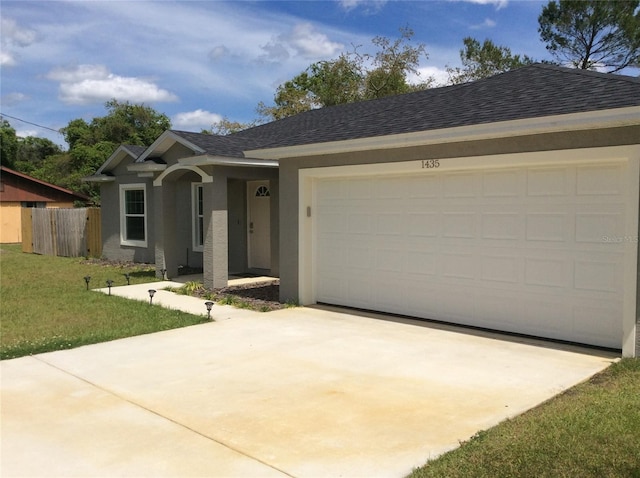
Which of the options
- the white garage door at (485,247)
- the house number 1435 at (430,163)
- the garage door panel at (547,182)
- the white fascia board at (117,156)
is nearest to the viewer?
the white garage door at (485,247)

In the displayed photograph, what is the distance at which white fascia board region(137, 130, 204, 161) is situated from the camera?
12430 millimetres

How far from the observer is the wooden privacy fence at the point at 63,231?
2022cm

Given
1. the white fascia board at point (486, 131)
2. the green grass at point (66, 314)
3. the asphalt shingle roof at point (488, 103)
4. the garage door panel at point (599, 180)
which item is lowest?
the green grass at point (66, 314)

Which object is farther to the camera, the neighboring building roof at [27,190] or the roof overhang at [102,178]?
the neighboring building roof at [27,190]

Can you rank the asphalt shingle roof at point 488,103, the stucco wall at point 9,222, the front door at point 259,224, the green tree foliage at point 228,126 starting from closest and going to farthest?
the asphalt shingle roof at point 488,103 < the front door at point 259,224 < the stucco wall at point 9,222 < the green tree foliage at point 228,126

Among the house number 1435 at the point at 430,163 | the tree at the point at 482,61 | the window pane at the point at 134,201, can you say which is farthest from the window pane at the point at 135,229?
the tree at the point at 482,61

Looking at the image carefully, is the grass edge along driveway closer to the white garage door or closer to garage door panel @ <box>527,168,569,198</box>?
the white garage door

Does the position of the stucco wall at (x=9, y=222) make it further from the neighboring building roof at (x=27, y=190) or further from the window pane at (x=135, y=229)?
the window pane at (x=135, y=229)

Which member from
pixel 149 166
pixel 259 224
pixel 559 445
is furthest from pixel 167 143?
pixel 559 445

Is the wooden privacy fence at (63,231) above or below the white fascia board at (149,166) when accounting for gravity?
below

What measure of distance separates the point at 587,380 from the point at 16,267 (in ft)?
54.4

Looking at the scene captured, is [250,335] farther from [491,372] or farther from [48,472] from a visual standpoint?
[48,472]

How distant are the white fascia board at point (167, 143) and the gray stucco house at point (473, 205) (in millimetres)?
138

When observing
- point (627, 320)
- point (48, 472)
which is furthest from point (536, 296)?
point (48, 472)
